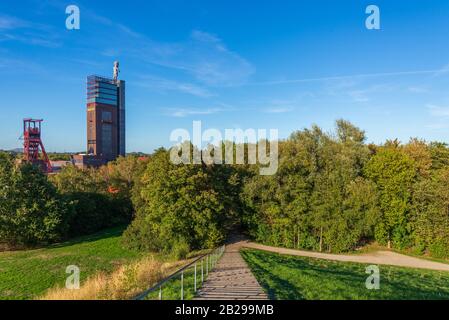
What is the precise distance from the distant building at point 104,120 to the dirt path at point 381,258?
310 feet

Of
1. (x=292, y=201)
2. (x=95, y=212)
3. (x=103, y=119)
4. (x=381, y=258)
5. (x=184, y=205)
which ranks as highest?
(x=103, y=119)

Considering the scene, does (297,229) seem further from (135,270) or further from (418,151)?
(135,270)

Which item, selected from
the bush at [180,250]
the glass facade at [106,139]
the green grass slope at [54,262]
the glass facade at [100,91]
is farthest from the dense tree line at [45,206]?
the glass facade at [100,91]

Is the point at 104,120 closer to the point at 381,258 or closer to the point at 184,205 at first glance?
the point at 184,205

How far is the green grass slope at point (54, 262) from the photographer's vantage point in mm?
19984

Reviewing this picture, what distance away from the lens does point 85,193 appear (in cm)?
4394

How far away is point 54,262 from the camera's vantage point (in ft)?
86.3

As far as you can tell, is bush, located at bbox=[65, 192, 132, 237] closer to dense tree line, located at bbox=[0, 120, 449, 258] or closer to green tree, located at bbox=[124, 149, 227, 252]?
dense tree line, located at bbox=[0, 120, 449, 258]

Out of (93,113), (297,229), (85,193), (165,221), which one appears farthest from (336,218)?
(93,113)

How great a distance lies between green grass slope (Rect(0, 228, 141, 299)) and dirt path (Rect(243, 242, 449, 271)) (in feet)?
43.2

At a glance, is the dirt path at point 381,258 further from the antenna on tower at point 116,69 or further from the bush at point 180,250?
the antenna on tower at point 116,69

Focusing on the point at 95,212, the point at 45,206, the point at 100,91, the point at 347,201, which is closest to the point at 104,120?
the point at 100,91

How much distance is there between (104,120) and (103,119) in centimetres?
55
